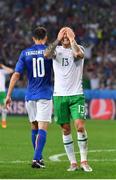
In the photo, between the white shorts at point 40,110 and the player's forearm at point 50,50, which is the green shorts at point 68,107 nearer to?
the white shorts at point 40,110

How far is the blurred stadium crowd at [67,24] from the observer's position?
33.2 meters

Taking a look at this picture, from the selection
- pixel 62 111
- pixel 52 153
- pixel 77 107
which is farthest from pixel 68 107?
pixel 52 153

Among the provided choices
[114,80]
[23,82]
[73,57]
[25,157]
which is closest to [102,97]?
[114,80]

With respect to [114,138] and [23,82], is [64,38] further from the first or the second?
[23,82]

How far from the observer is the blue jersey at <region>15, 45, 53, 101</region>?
530 inches

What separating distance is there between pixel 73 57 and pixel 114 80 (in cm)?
1846

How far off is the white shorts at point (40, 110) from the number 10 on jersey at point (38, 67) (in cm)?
44

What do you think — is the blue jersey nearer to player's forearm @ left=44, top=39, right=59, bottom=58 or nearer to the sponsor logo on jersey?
player's forearm @ left=44, top=39, right=59, bottom=58

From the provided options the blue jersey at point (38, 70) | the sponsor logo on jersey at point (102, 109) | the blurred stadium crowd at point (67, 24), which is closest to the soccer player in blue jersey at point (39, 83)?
the blue jersey at point (38, 70)

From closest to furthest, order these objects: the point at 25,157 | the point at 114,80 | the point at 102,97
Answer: the point at 25,157 → the point at 102,97 → the point at 114,80

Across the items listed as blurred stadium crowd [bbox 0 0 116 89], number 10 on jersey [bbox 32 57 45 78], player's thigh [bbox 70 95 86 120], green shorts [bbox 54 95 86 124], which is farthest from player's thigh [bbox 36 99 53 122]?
blurred stadium crowd [bbox 0 0 116 89]

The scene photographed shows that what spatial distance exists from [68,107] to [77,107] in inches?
9.7

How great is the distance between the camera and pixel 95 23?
34969 millimetres

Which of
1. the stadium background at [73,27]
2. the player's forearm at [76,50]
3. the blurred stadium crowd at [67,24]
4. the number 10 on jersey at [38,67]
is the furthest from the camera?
the blurred stadium crowd at [67,24]
